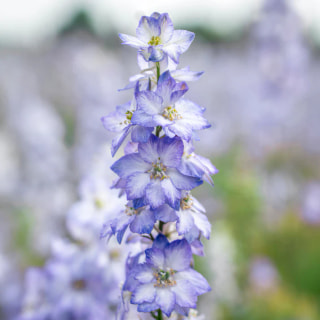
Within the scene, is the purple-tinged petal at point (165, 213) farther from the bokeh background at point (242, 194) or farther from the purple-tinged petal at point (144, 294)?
the bokeh background at point (242, 194)

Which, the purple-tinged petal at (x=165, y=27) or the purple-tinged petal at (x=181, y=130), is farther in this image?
the purple-tinged petal at (x=165, y=27)

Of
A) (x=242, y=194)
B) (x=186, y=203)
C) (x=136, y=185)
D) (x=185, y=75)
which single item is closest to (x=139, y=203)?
(x=136, y=185)

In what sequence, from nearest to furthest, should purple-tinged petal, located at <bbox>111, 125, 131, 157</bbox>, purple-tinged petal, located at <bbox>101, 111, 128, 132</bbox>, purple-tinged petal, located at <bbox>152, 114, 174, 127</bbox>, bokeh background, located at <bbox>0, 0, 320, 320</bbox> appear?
purple-tinged petal, located at <bbox>152, 114, 174, 127</bbox> → purple-tinged petal, located at <bbox>111, 125, 131, 157</bbox> → purple-tinged petal, located at <bbox>101, 111, 128, 132</bbox> → bokeh background, located at <bbox>0, 0, 320, 320</bbox>

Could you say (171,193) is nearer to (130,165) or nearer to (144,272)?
(130,165)

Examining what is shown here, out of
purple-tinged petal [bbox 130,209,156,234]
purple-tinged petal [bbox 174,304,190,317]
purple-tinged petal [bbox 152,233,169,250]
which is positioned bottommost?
purple-tinged petal [bbox 174,304,190,317]

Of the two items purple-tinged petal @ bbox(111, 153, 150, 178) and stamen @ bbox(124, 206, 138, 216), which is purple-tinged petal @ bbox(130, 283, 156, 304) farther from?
purple-tinged petal @ bbox(111, 153, 150, 178)

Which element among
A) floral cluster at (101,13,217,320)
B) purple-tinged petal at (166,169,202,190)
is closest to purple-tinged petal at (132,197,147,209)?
floral cluster at (101,13,217,320)

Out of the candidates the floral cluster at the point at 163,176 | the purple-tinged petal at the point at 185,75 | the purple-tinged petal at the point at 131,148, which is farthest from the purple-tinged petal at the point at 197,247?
the purple-tinged petal at the point at 185,75
